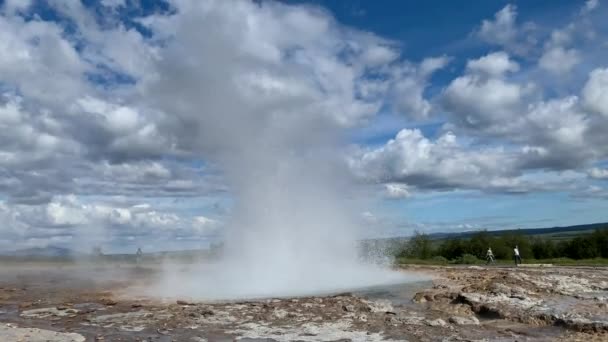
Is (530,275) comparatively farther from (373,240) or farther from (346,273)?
(373,240)

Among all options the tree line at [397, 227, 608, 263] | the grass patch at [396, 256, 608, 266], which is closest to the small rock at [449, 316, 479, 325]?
the grass patch at [396, 256, 608, 266]

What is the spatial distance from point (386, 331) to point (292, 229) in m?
13.9

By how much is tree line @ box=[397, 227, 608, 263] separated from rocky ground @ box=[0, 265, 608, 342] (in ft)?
68.8

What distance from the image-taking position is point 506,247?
1533 inches

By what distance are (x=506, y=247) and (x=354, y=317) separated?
29.5 metres

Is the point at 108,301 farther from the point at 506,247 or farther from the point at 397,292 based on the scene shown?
the point at 506,247

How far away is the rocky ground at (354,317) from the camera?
35.0 feet

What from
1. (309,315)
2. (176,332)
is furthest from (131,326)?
(309,315)

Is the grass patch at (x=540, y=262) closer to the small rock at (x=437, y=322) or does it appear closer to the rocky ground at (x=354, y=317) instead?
the rocky ground at (x=354, y=317)

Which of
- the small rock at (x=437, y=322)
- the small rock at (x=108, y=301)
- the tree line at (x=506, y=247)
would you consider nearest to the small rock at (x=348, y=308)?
the small rock at (x=437, y=322)

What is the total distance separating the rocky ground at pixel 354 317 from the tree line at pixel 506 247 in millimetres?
20972

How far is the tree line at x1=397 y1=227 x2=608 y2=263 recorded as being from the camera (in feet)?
120

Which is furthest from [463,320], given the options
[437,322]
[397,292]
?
[397,292]

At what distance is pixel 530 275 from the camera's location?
18328mm
